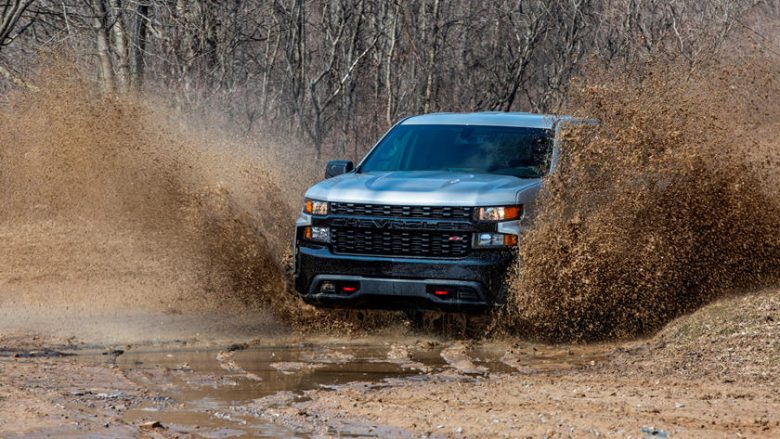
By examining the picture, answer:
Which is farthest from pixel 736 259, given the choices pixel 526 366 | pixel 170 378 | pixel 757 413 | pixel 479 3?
pixel 479 3

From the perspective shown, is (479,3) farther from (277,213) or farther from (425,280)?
(425,280)

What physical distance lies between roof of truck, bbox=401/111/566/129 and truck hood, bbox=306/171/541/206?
0.81 m

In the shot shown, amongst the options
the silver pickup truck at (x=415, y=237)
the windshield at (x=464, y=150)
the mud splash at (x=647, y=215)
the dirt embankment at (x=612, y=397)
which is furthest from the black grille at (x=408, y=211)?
the dirt embankment at (x=612, y=397)

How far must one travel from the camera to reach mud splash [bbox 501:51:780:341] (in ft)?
28.6

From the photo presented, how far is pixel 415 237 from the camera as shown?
8.47m

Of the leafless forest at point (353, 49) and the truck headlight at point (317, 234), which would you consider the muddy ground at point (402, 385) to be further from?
the leafless forest at point (353, 49)

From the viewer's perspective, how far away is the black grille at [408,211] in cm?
839

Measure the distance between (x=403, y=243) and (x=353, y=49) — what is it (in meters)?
16.3

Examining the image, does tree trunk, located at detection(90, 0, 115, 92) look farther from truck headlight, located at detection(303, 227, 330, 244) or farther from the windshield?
truck headlight, located at detection(303, 227, 330, 244)

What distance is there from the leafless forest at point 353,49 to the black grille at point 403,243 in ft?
34.2

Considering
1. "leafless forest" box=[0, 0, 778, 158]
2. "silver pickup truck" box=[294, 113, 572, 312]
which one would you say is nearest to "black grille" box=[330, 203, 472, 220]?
"silver pickup truck" box=[294, 113, 572, 312]

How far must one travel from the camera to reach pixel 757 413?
19.9 ft

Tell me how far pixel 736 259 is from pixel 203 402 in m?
5.21

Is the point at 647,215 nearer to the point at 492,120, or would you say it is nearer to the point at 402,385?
the point at 492,120
